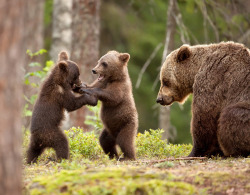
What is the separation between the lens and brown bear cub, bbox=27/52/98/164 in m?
7.29

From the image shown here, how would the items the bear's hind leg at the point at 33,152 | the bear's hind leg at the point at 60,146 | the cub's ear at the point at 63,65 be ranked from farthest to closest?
1. the cub's ear at the point at 63,65
2. the bear's hind leg at the point at 33,152
3. the bear's hind leg at the point at 60,146

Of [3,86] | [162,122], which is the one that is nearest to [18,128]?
[3,86]

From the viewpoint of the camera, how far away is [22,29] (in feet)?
12.5

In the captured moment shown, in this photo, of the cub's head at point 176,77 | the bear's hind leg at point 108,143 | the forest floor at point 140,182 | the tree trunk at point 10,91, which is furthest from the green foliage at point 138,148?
the tree trunk at point 10,91

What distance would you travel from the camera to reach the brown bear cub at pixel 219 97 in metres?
6.90

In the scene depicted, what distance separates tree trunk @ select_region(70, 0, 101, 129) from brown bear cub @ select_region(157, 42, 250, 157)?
5.52 meters

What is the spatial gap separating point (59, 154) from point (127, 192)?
2998 mm

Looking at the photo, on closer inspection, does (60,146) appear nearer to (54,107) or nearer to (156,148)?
(54,107)

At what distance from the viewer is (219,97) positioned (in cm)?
725

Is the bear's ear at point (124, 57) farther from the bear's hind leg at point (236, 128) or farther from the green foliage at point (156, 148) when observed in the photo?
the bear's hind leg at point (236, 128)

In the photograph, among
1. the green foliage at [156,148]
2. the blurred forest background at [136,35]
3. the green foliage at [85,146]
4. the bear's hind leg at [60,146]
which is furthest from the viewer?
the blurred forest background at [136,35]

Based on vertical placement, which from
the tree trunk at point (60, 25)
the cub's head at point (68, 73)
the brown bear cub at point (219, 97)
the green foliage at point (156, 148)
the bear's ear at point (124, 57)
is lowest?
the green foliage at point (156, 148)

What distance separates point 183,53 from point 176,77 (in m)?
0.47

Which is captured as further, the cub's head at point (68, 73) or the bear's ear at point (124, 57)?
the bear's ear at point (124, 57)
